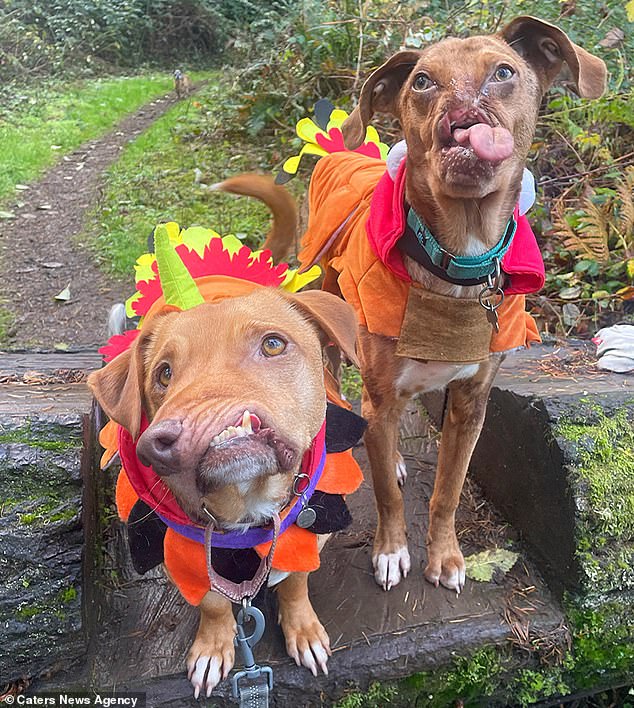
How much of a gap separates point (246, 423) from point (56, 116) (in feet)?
37.1

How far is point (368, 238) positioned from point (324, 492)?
35.8 inches

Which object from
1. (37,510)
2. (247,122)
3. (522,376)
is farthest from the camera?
(247,122)

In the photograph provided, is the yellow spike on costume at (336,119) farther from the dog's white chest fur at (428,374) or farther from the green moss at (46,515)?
the green moss at (46,515)

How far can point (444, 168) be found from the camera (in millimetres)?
1820

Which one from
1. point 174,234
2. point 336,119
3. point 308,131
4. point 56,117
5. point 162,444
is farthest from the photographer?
point 56,117

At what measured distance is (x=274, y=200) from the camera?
2.84 metres

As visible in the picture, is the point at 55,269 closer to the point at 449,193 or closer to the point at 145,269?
the point at 145,269

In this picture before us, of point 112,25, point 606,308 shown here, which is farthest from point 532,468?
point 112,25

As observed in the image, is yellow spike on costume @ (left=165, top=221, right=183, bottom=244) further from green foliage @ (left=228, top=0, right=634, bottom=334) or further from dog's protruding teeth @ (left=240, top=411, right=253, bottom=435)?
green foliage @ (left=228, top=0, right=634, bottom=334)

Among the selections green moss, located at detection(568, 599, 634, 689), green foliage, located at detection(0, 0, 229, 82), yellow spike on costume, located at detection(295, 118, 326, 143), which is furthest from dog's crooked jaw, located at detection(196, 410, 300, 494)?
green foliage, located at detection(0, 0, 229, 82)

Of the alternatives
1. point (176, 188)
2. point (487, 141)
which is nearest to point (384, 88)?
point (487, 141)

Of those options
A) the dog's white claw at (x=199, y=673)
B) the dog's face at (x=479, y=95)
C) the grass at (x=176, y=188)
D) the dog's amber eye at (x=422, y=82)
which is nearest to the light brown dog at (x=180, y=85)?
the grass at (x=176, y=188)

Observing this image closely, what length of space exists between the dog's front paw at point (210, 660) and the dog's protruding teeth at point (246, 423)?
114cm

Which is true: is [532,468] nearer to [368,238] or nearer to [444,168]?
[368,238]
